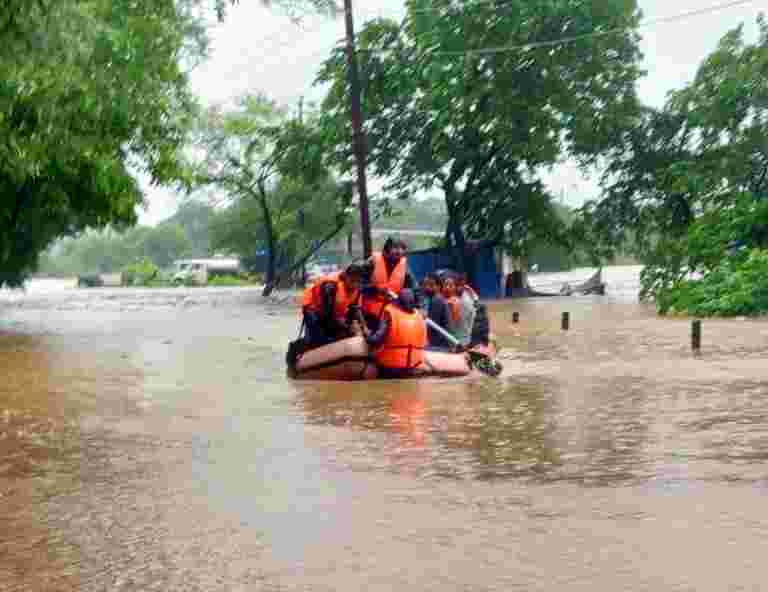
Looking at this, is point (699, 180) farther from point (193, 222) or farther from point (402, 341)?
point (193, 222)

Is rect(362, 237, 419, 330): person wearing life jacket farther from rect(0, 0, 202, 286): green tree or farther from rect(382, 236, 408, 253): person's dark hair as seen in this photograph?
rect(0, 0, 202, 286): green tree

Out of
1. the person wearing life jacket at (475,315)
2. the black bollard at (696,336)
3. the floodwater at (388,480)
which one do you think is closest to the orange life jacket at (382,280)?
the floodwater at (388,480)

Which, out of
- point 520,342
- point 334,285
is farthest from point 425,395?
point 520,342

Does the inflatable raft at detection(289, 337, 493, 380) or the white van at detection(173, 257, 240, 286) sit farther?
the white van at detection(173, 257, 240, 286)

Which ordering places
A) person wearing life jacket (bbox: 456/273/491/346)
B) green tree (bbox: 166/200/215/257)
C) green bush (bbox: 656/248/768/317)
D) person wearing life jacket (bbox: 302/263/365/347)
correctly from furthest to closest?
green tree (bbox: 166/200/215/257)
green bush (bbox: 656/248/768/317)
person wearing life jacket (bbox: 456/273/491/346)
person wearing life jacket (bbox: 302/263/365/347)

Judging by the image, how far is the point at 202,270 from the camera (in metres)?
118

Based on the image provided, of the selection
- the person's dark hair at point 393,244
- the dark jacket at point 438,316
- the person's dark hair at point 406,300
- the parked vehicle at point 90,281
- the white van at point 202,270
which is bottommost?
the parked vehicle at point 90,281

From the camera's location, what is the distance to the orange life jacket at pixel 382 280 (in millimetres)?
17656

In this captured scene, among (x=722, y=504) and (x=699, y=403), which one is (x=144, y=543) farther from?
(x=699, y=403)

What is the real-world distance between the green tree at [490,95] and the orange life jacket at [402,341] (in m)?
32.1

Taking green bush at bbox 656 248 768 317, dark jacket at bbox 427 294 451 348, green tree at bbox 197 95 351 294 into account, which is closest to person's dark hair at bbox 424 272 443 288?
dark jacket at bbox 427 294 451 348

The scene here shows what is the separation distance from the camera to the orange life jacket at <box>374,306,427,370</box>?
1746cm

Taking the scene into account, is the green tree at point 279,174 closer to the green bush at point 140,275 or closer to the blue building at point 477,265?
the blue building at point 477,265

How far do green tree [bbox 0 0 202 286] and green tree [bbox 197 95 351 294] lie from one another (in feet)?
58.2
